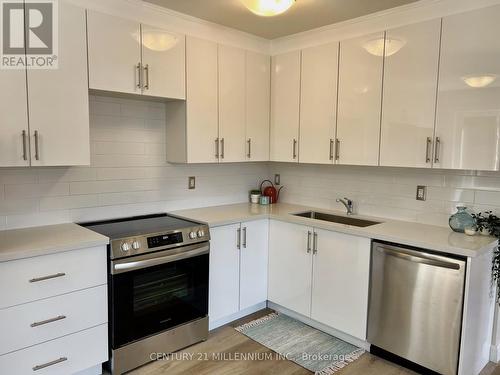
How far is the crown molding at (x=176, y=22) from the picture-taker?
8.23 feet

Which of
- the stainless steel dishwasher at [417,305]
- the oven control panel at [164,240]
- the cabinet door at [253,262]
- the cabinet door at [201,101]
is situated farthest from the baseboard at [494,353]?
the cabinet door at [201,101]

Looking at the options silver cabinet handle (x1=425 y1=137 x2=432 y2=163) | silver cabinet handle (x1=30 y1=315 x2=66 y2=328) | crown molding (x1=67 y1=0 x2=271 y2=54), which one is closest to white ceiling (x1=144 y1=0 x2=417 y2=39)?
crown molding (x1=67 y1=0 x2=271 y2=54)

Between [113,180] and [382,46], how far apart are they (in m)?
2.23

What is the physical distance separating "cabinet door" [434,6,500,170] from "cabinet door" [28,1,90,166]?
2.29 metres

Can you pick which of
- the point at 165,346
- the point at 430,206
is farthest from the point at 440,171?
the point at 165,346

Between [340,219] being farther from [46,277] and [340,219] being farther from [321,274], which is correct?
[46,277]

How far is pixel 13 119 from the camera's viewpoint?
212 cm

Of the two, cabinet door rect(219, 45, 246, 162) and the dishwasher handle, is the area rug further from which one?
cabinet door rect(219, 45, 246, 162)

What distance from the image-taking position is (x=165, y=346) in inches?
103

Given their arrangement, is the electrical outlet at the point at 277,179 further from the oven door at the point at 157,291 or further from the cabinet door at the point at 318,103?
the oven door at the point at 157,291

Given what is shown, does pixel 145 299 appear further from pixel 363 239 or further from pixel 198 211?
pixel 363 239

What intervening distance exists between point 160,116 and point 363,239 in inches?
73.4

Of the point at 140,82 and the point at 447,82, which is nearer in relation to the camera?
the point at 447,82

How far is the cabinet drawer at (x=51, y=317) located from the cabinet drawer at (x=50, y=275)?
0.14 feet
